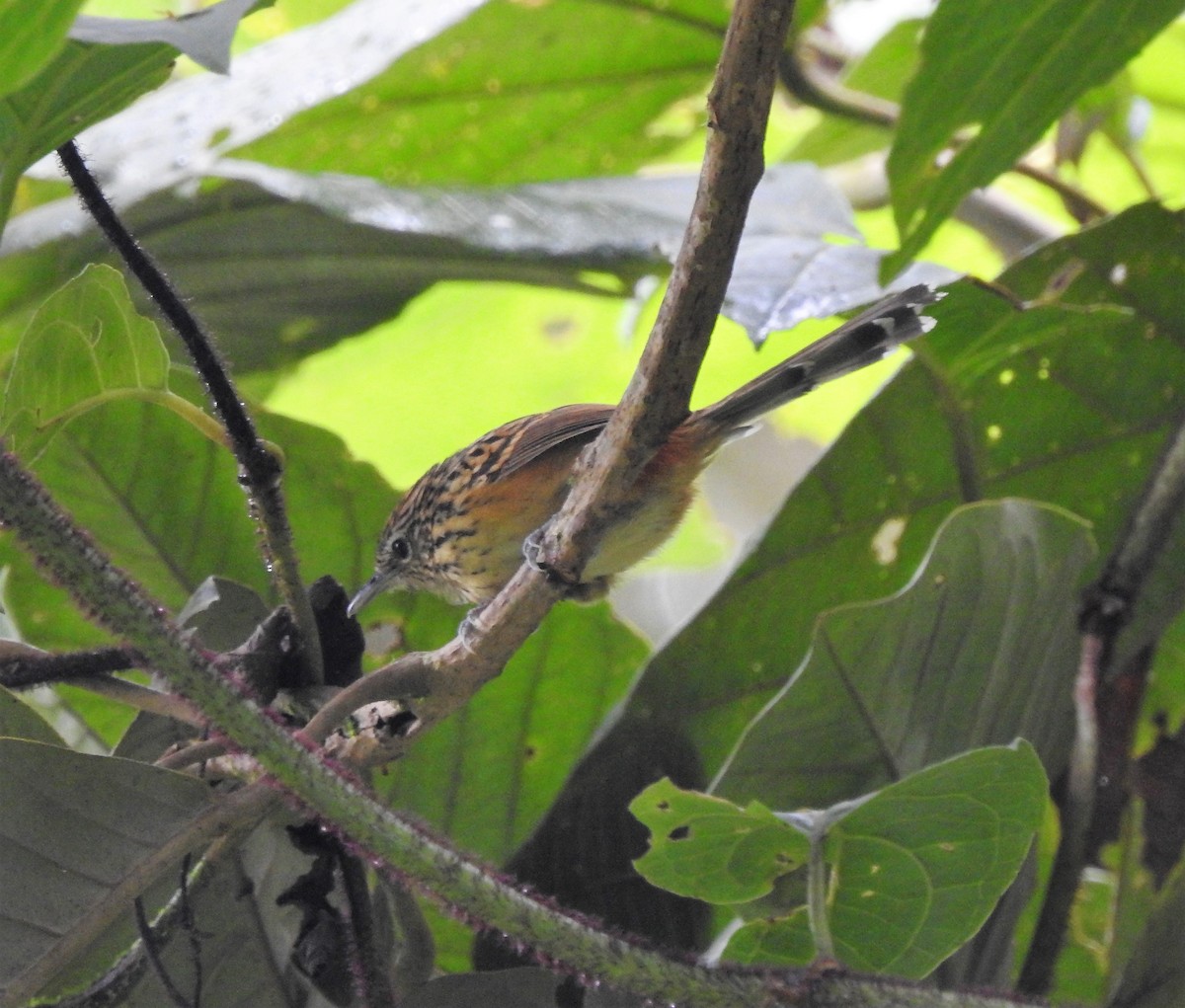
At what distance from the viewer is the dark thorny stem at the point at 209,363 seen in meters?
1.22

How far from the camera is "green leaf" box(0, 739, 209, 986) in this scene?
1295mm

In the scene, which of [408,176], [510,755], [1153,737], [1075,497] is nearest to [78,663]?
[510,755]

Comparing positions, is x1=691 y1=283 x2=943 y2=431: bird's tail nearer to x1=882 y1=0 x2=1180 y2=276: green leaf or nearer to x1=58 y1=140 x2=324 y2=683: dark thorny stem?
x1=882 y1=0 x2=1180 y2=276: green leaf

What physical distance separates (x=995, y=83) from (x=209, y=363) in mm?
1393

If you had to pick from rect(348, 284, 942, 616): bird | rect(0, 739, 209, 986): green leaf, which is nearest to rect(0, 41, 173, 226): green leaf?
rect(0, 739, 209, 986): green leaf

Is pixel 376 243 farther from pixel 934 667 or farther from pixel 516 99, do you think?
pixel 934 667

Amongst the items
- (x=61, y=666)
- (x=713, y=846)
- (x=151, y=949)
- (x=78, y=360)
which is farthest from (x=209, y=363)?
(x=713, y=846)

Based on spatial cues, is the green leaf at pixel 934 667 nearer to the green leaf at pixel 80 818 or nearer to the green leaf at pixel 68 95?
the green leaf at pixel 80 818

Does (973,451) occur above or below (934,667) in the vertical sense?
above

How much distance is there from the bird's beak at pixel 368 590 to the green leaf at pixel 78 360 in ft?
2.57

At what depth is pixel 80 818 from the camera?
130 cm

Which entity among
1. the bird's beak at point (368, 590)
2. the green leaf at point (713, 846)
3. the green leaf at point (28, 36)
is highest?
the green leaf at point (28, 36)

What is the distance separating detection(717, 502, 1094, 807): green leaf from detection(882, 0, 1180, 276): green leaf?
480mm

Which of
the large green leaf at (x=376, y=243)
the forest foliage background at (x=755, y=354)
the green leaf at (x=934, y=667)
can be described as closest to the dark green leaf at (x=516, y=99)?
the forest foliage background at (x=755, y=354)
